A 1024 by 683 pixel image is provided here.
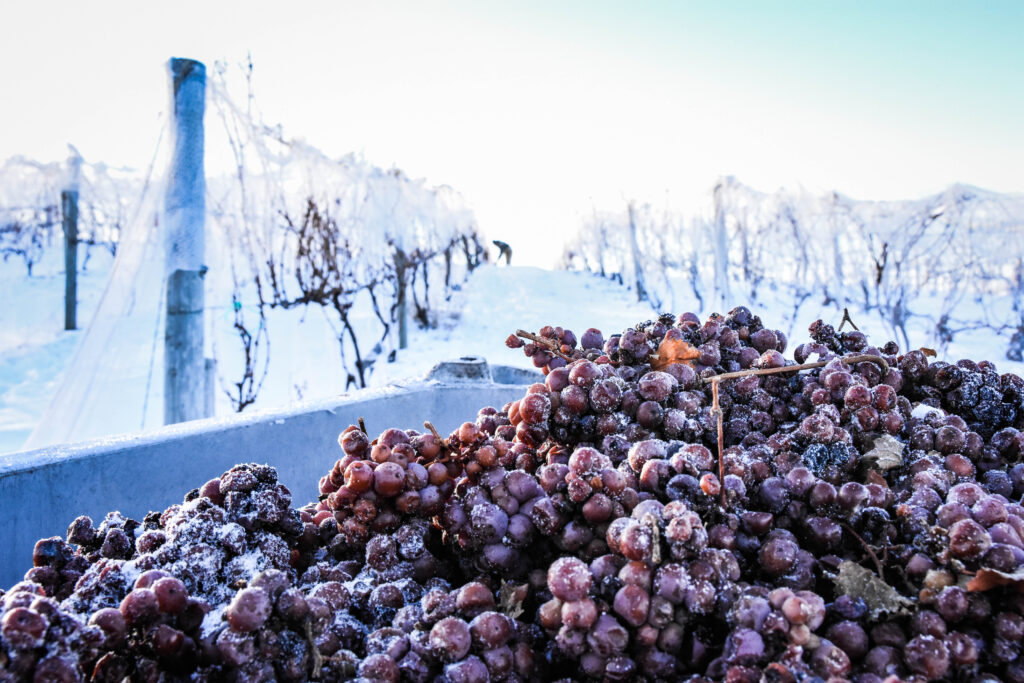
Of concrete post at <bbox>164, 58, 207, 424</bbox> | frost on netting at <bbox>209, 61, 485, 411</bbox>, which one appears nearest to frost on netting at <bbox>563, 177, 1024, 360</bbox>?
frost on netting at <bbox>209, 61, 485, 411</bbox>

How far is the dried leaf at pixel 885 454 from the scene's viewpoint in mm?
796

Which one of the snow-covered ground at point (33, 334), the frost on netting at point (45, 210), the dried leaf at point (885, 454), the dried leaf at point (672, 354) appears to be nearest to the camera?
the dried leaf at point (885, 454)

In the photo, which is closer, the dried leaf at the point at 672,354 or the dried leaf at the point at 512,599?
the dried leaf at the point at 512,599

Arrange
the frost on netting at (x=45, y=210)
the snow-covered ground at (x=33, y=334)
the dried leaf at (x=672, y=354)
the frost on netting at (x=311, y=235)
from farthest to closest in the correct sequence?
the frost on netting at (x=45, y=210), the snow-covered ground at (x=33, y=334), the frost on netting at (x=311, y=235), the dried leaf at (x=672, y=354)

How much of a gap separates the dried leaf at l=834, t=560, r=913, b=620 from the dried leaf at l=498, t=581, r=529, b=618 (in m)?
0.33

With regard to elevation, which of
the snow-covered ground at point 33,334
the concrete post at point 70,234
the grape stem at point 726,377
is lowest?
the snow-covered ground at point 33,334

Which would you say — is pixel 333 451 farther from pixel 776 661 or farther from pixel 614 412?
pixel 776 661

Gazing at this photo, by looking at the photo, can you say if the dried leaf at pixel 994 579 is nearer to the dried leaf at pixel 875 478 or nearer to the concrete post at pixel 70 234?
the dried leaf at pixel 875 478

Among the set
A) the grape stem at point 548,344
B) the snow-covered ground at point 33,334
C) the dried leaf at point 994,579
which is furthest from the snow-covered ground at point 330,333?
the dried leaf at point 994,579

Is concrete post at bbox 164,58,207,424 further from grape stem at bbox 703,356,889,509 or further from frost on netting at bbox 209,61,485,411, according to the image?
grape stem at bbox 703,356,889,509

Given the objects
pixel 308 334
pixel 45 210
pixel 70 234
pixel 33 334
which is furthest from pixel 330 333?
pixel 45 210

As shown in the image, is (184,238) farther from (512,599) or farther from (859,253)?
(859,253)

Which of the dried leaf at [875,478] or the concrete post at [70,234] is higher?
the concrete post at [70,234]

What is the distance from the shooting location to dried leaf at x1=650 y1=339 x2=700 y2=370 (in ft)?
3.27
